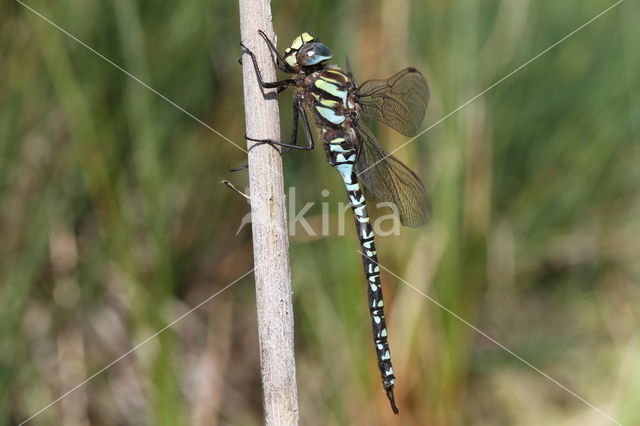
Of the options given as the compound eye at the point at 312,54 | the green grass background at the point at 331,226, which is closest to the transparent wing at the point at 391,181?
the green grass background at the point at 331,226

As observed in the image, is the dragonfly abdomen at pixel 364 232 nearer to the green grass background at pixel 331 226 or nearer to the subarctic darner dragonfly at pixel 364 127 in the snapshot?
the subarctic darner dragonfly at pixel 364 127

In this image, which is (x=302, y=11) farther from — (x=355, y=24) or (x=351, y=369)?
(x=351, y=369)

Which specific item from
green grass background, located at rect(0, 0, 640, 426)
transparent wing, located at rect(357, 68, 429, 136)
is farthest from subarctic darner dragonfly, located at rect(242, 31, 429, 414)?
green grass background, located at rect(0, 0, 640, 426)

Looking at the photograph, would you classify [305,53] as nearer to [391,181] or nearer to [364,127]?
[364,127]

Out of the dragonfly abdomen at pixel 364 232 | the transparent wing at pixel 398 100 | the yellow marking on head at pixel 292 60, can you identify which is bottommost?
the dragonfly abdomen at pixel 364 232

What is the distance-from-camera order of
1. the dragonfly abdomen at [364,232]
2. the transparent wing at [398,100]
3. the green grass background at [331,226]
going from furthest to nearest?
1. the green grass background at [331,226]
2. the transparent wing at [398,100]
3. the dragonfly abdomen at [364,232]

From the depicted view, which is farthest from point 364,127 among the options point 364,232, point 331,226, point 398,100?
point 331,226

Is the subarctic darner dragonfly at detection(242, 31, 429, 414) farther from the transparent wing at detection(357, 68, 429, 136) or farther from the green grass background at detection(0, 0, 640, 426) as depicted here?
the green grass background at detection(0, 0, 640, 426)
